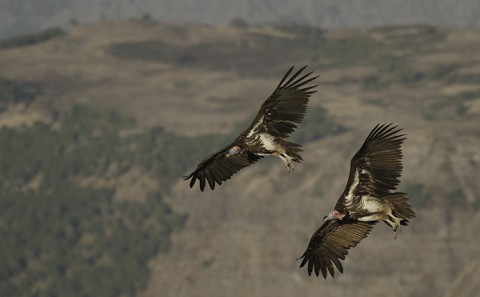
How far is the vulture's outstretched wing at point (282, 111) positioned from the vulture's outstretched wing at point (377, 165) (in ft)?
9.84

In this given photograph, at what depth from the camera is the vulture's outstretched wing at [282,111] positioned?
112 ft

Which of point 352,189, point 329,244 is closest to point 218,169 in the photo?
point 329,244

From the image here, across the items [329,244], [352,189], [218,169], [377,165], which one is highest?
[377,165]

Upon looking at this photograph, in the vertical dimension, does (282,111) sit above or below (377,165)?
below

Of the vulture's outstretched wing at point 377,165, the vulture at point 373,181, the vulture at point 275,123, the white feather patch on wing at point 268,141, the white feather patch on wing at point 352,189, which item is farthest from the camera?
the vulture at point 275,123

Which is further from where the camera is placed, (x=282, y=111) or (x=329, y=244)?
(x=282, y=111)

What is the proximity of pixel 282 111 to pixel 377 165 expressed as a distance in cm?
389

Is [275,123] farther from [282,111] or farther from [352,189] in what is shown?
[352,189]

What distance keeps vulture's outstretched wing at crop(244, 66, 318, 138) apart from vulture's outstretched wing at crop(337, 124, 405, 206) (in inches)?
118

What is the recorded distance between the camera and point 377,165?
31.8 meters

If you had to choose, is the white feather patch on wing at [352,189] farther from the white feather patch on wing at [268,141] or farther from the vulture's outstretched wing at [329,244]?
the white feather patch on wing at [268,141]

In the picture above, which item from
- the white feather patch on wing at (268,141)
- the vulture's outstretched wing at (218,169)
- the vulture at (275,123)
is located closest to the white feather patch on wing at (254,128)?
the vulture at (275,123)

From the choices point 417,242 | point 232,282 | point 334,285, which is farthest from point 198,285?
point 417,242

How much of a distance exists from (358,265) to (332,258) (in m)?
154
